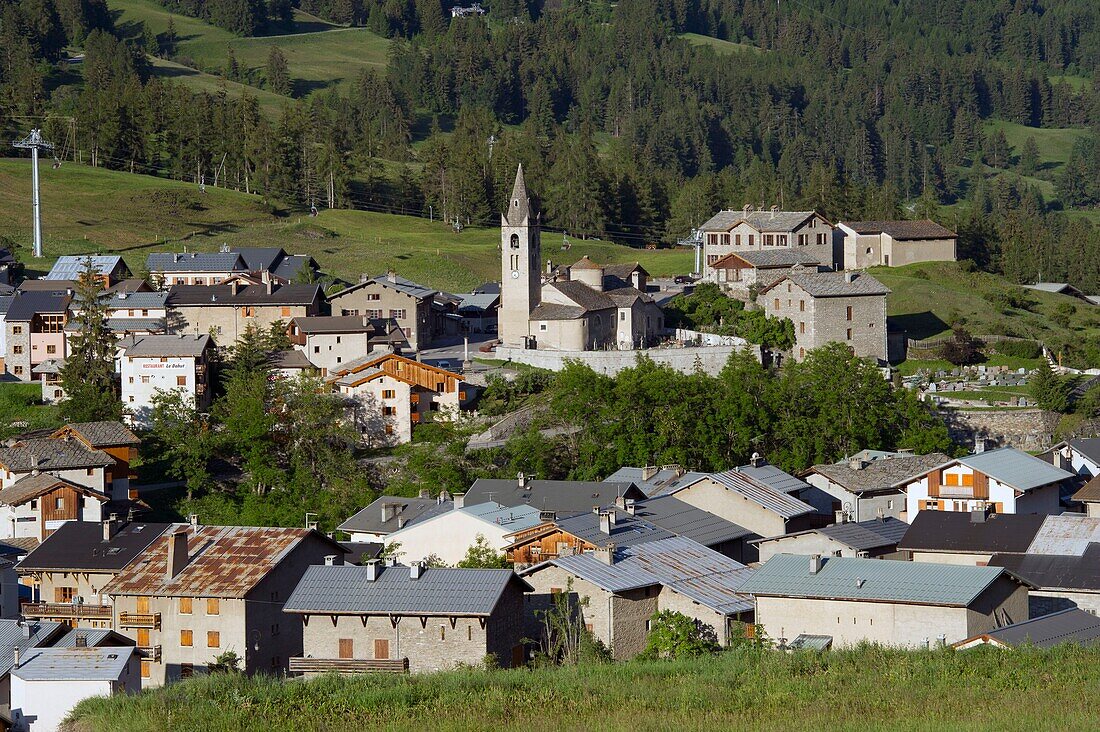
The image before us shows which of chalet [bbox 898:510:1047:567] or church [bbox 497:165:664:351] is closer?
chalet [bbox 898:510:1047:567]

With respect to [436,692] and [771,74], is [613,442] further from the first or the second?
[771,74]

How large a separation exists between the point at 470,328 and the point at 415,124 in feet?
266

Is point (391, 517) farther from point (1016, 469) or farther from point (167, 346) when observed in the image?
point (1016, 469)

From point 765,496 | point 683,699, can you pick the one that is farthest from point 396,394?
point 683,699

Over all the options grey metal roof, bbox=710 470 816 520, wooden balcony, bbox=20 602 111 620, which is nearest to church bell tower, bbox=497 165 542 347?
grey metal roof, bbox=710 470 816 520

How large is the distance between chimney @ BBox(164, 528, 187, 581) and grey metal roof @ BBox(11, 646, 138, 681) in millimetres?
5092

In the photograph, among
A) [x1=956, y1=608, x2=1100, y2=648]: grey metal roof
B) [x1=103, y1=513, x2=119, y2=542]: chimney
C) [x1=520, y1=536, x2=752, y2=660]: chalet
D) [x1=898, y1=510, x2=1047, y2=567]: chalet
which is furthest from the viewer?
[x1=103, y1=513, x2=119, y2=542]: chimney

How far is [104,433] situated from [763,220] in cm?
3295

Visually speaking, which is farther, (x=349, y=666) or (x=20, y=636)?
(x=20, y=636)

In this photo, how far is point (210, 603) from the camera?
35969mm

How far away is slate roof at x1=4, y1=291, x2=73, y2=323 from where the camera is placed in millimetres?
62406

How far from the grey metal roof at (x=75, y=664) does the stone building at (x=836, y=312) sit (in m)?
34.6

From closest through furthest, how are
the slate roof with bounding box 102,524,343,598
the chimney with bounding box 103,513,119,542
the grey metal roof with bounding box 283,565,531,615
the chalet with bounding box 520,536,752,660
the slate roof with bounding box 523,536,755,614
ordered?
the grey metal roof with bounding box 283,565,531,615, the chalet with bounding box 520,536,752,660, the slate roof with bounding box 523,536,755,614, the slate roof with bounding box 102,524,343,598, the chimney with bounding box 103,513,119,542

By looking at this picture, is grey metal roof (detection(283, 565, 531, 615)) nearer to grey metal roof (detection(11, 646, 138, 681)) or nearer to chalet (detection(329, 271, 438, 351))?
grey metal roof (detection(11, 646, 138, 681))
